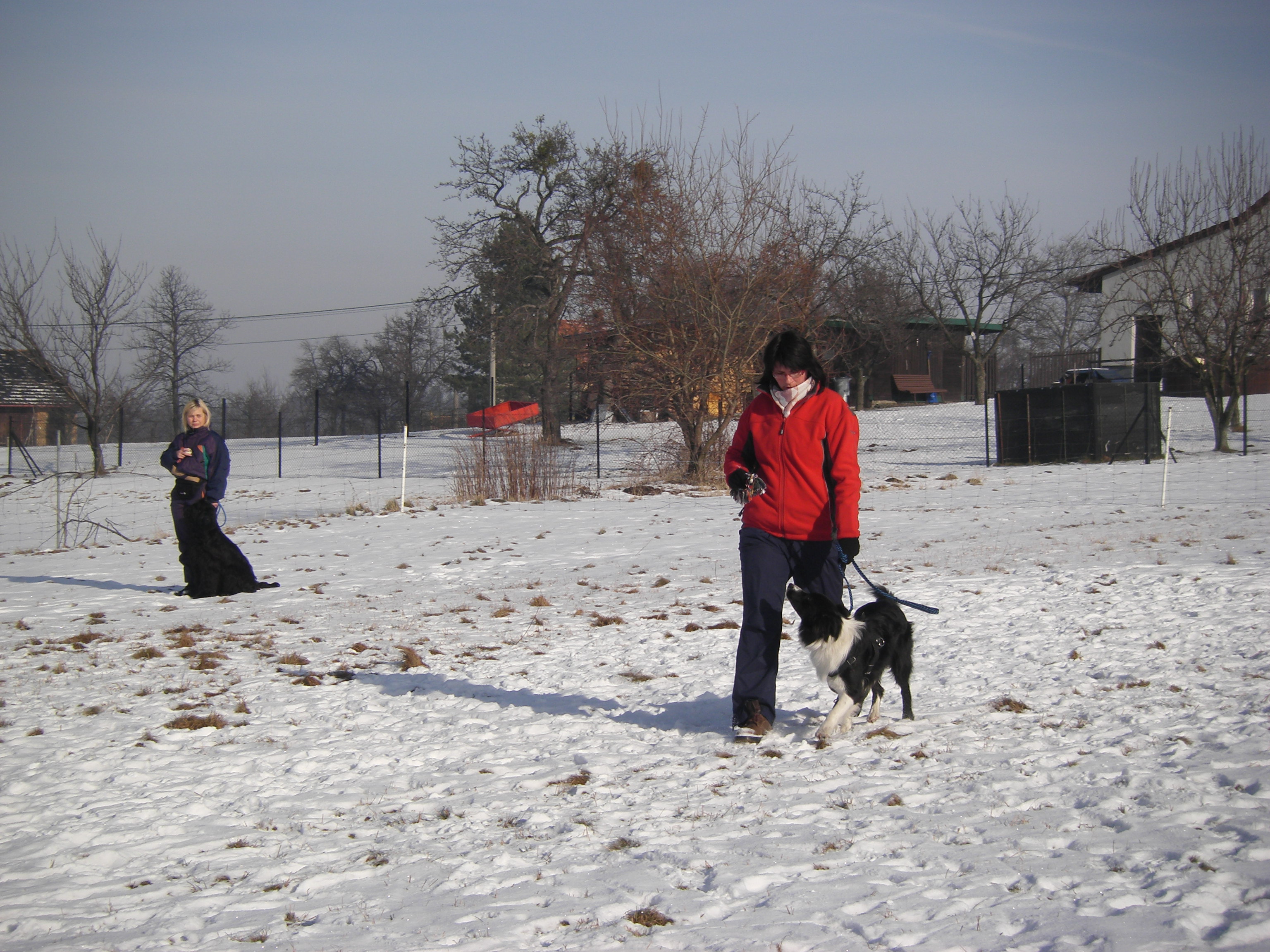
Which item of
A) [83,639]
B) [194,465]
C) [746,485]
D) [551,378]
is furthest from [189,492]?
[551,378]

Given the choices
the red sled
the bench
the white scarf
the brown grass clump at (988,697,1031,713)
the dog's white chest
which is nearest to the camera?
the dog's white chest

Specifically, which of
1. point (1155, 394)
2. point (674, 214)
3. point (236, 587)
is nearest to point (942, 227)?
point (1155, 394)

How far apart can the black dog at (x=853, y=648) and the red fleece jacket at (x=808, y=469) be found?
0.31 m

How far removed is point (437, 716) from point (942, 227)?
4068 centimetres

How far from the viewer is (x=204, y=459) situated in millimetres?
8203

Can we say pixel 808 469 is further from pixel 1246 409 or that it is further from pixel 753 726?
pixel 1246 409

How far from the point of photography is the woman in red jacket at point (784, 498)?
406 cm

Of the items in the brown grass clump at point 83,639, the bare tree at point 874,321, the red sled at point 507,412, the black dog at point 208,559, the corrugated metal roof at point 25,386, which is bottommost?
the brown grass clump at point 83,639

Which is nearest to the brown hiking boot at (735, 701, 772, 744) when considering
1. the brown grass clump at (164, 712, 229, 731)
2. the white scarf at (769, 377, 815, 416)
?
the white scarf at (769, 377, 815, 416)

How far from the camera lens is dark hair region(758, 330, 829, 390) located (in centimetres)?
405

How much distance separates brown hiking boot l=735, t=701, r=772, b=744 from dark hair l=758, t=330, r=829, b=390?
4.92 feet

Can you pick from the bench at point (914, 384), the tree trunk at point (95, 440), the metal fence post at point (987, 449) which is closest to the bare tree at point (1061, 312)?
the bench at point (914, 384)

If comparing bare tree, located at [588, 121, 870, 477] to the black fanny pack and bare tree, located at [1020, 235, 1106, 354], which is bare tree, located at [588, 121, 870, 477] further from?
bare tree, located at [1020, 235, 1106, 354]

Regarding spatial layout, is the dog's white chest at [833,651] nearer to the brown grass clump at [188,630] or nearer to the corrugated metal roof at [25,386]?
the brown grass clump at [188,630]
